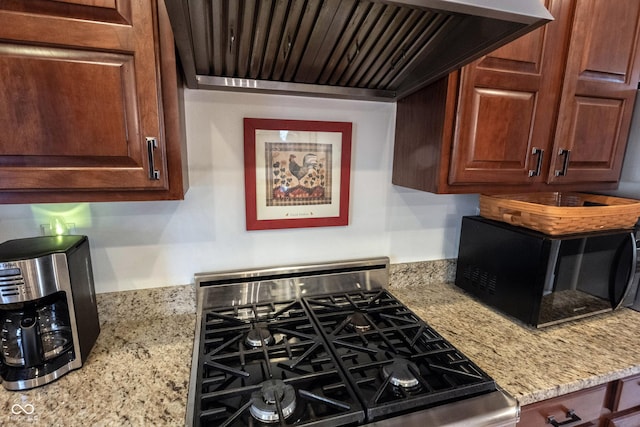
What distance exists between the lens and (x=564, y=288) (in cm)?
116

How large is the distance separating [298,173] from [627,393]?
133cm

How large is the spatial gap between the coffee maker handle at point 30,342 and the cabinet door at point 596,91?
1730 mm

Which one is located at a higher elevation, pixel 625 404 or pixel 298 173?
pixel 298 173

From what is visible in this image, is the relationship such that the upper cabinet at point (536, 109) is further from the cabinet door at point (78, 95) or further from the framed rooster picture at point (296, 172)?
the cabinet door at point (78, 95)

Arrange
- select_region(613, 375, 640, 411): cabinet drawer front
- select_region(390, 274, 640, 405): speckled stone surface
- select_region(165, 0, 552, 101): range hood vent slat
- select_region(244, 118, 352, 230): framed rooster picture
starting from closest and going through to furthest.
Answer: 1. select_region(165, 0, 552, 101): range hood vent slat
2. select_region(390, 274, 640, 405): speckled stone surface
3. select_region(613, 375, 640, 411): cabinet drawer front
4. select_region(244, 118, 352, 230): framed rooster picture

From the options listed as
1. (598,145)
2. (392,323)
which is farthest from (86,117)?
(598,145)

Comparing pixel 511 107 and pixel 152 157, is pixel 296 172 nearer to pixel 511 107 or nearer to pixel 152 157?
pixel 152 157

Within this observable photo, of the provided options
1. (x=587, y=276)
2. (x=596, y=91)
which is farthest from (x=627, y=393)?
(x=596, y=91)

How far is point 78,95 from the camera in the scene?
77 centimetres

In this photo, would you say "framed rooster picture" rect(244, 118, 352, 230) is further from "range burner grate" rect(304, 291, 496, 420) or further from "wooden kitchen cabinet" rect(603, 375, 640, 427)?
"wooden kitchen cabinet" rect(603, 375, 640, 427)

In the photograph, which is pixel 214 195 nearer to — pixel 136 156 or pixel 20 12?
pixel 136 156

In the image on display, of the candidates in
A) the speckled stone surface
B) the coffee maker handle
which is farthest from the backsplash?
the speckled stone surface

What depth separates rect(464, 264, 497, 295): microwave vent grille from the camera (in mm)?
1300

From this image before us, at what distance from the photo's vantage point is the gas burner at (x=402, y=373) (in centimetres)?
85
